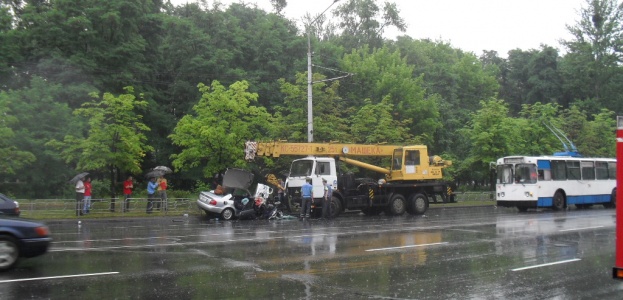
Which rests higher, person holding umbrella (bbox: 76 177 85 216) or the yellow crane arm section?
the yellow crane arm section

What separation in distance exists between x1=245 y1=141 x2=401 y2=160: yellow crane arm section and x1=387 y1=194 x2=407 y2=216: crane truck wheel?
232 cm

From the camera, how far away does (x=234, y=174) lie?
25938 mm

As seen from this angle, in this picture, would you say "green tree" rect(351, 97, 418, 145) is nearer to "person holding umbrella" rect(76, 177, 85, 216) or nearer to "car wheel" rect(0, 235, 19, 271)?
"person holding umbrella" rect(76, 177, 85, 216)

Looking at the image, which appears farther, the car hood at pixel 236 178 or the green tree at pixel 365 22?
the green tree at pixel 365 22

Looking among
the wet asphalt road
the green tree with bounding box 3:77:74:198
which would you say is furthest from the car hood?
the green tree with bounding box 3:77:74:198

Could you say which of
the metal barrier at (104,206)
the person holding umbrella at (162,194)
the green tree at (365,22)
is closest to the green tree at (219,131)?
the person holding umbrella at (162,194)

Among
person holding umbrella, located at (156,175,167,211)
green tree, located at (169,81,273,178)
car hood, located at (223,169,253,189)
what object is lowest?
person holding umbrella, located at (156,175,167,211)

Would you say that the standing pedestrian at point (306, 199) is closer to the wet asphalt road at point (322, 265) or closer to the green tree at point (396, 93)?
the wet asphalt road at point (322, 265)

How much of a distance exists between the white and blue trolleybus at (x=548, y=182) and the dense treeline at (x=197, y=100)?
7.20m

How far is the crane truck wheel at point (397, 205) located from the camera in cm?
2689

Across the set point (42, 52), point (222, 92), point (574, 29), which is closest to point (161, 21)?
point (42, 52)

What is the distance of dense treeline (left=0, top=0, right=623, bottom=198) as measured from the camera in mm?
29328

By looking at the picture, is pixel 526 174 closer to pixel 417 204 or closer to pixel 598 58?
pixel 417 204

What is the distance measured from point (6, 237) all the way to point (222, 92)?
21046 millimetres
